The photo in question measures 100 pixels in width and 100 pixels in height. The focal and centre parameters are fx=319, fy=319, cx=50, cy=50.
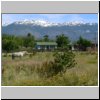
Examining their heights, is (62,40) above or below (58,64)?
above

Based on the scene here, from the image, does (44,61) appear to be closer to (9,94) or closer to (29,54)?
(29,54)

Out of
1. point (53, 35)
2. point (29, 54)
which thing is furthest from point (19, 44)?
point (53, 35)

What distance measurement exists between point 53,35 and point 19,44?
0.86 metres

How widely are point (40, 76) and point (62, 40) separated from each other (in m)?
1.01

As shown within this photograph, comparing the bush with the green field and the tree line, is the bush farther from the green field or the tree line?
the tree line

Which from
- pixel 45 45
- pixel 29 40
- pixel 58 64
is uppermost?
pixel 29 40

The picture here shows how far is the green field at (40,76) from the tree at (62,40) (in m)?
0.32

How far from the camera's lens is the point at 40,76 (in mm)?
7652

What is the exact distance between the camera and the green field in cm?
757

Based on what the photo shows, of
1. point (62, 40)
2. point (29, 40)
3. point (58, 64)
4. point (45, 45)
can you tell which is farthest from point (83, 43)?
point (29, 40)

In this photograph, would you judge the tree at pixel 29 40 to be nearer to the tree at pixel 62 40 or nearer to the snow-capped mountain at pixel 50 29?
the snow-capped mountain at pixel 50 29

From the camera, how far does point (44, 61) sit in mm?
7707

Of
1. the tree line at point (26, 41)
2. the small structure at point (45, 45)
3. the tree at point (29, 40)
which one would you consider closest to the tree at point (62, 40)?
the tree line at point (26, 41)

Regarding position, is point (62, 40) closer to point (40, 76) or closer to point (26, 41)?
point (26, 41)
